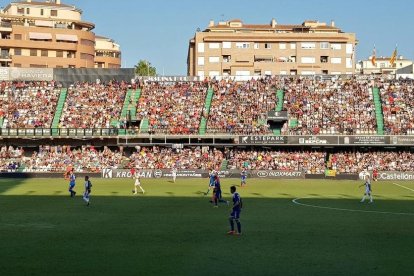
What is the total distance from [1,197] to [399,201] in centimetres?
2961

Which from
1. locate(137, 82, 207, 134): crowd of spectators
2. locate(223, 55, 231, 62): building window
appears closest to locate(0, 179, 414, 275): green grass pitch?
locate(137, 82, 207, 134): crowd of spectators

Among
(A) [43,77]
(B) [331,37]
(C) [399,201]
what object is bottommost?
(C) [399,201]

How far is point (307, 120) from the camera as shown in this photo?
85.2 metres

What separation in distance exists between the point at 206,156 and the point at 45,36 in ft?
202

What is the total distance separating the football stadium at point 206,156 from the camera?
78.8 feet

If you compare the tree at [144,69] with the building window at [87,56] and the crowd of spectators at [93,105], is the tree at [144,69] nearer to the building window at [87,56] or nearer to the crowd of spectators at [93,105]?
the building window at [87,56]

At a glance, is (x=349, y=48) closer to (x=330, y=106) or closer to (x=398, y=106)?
(x=398, y=106)

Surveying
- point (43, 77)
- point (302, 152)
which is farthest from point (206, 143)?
point (43, 77)

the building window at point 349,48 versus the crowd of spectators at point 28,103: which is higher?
the building window at point 349,48

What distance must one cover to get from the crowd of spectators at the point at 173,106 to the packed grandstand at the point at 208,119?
0.45 ft

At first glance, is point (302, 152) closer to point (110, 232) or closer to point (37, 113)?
point (37, 113)

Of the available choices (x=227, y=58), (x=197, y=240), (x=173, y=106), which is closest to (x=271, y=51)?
(x=227, y=58)

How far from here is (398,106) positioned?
8606 centimetres

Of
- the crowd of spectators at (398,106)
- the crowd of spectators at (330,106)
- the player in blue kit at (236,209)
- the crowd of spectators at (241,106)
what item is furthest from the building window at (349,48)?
the player in blue kit at (236,209)
